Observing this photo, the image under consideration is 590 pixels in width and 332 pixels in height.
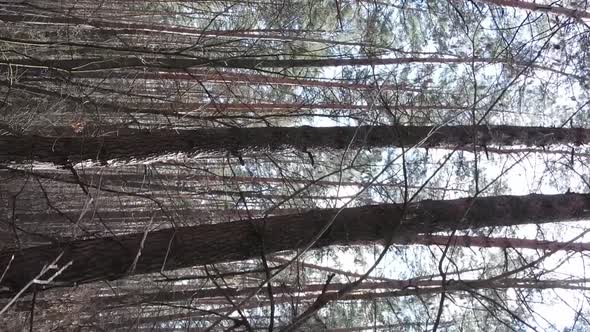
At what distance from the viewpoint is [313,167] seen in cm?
662

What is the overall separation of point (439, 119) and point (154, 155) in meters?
3.14

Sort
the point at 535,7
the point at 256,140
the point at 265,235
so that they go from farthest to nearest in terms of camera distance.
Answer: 1. the point at 535,7
2. the point at 256,140
3. the point at 265,235

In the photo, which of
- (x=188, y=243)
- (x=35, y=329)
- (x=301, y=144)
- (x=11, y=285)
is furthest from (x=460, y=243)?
(x=35, y=329)

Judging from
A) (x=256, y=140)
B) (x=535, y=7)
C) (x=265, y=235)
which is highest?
(x=535, y=7)

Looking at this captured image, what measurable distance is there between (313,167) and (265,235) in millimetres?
2938

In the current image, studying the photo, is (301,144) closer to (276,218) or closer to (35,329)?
(276,218)

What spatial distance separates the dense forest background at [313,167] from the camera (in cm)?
338

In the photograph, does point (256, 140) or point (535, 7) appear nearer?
point (256, 140)

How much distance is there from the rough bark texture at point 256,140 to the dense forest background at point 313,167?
0.01 metres

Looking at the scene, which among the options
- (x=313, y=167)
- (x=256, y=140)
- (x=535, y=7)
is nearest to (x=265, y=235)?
(x=256, y=140)

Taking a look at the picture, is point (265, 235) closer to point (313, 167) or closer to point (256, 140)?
point (256, 140)

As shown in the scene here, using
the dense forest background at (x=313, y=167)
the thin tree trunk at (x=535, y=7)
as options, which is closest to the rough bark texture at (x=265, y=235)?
the dense forest background at (x=313, y=167)

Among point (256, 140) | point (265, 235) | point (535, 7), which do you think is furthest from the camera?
point (535, 7)

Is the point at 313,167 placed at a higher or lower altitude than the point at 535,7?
lower
